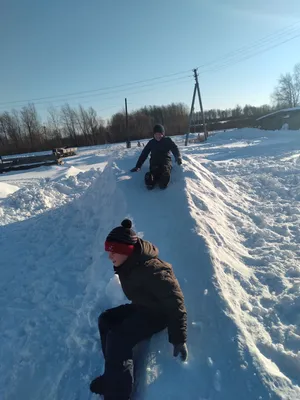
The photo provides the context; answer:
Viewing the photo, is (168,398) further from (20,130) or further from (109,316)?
(20,130)

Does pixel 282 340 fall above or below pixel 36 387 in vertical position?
above

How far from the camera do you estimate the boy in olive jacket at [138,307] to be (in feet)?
7.54

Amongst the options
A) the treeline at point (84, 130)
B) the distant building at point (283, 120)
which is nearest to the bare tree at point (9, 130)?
the treeline at point (84, 130)

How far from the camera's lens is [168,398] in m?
2.11

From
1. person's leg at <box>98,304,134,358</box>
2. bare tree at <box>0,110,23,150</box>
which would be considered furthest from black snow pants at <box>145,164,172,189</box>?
bare tree at <box>0,110,23,150</box>

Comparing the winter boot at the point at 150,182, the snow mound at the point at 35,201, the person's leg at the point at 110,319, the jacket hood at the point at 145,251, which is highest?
the winter boot at the point at 150,182

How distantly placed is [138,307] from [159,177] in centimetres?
326

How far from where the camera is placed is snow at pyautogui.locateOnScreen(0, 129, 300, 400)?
227cm

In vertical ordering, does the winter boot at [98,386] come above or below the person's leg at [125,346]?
below

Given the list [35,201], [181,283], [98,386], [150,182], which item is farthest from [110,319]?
[35,201]

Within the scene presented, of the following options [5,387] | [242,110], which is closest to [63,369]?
[5,387]

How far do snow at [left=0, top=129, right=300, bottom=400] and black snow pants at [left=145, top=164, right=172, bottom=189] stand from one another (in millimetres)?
170

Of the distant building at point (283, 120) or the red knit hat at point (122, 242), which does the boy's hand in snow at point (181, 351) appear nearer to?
the red knit hat at point (122, 242)

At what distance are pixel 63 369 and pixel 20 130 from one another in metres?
70.3
